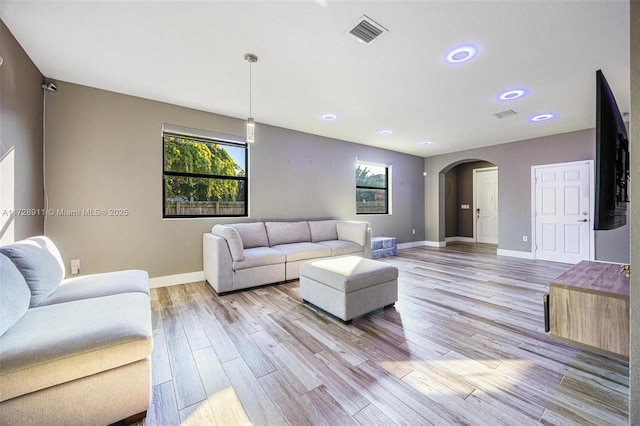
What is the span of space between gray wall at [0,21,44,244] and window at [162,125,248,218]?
1178 mm

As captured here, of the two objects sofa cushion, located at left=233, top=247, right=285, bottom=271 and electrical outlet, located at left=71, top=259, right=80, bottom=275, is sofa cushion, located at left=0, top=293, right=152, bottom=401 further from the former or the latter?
electrical outlet, located at left=71, top=259, right=80, bottom=275

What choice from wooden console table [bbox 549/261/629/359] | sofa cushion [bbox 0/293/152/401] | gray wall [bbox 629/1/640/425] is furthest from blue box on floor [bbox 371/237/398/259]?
sofa cushion [bbox 0/293/152/401]

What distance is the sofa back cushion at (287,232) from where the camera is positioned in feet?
13.6

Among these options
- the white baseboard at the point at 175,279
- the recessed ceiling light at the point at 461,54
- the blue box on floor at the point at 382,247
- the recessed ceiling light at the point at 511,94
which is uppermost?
the recessed ceiling light at the point at 511,94

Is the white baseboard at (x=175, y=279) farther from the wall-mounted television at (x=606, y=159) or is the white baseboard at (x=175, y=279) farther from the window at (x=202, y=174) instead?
the wall-mounted television at (x=606, y=159)

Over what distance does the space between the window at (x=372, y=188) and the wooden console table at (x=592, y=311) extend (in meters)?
4.18

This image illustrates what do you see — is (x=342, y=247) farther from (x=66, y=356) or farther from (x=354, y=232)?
(x=66, y=356)

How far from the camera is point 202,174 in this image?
3.89 metres

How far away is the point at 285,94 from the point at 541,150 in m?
5.21

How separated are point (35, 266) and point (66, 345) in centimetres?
88

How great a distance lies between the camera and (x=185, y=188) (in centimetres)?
378

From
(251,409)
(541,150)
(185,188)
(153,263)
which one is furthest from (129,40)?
(541,150)

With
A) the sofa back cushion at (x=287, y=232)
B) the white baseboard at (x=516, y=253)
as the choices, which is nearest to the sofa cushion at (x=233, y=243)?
the sofa back cushion at (x=287, y=232)

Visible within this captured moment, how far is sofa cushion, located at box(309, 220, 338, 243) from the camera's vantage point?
4621 mm
